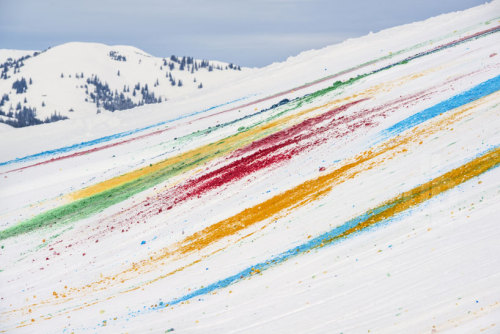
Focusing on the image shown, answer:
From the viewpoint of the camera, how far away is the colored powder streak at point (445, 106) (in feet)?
63.5

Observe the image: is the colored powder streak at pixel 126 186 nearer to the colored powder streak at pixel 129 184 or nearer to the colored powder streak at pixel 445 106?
the colored powder streak at pixel 129 184

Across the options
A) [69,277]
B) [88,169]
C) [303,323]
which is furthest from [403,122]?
[88,169]

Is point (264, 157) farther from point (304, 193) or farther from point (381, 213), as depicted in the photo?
point (381, 213)

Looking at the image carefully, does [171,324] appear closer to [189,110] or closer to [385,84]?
[385,84]

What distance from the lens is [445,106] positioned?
20000mm

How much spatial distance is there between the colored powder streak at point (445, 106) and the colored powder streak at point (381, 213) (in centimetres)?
566

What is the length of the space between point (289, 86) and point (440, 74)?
23.4 meters

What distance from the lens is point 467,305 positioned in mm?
9102

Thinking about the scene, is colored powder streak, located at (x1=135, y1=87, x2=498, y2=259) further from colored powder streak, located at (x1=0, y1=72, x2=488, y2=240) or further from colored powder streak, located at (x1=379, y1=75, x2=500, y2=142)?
colored powder streak, located at (x1=0, y1=72, x2=488, y2=240)

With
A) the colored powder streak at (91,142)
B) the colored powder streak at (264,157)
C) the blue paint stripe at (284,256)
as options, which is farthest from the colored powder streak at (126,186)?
the colored powder streak at (91,142)

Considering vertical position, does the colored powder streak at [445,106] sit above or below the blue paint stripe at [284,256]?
above

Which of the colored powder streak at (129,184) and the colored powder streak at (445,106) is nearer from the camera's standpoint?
the colored powder streak at (445,106)

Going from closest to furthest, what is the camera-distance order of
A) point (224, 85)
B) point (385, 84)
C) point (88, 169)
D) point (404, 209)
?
1. point (404, 209)
2. point (385, 84)
3. point (88, 169)
4. point (224, 85)

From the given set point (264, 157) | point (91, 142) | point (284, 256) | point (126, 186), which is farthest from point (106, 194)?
point (91, 142)
